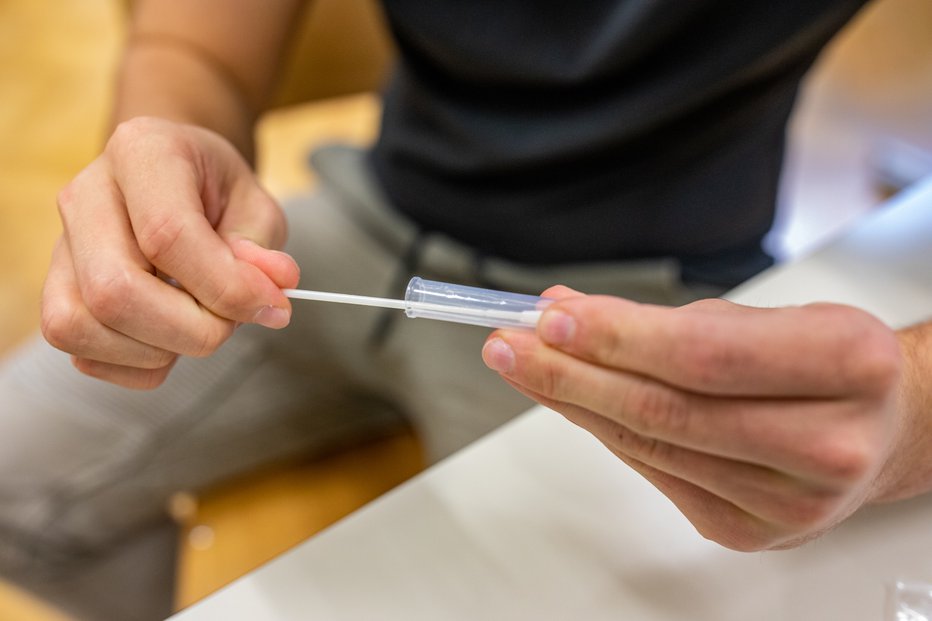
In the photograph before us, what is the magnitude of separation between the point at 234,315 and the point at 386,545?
0.16 meters

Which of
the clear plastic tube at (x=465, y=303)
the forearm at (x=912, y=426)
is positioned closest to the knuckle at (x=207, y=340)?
the clear plastic tube at (x=465, y=303)

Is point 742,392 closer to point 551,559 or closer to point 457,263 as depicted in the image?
point 551,559

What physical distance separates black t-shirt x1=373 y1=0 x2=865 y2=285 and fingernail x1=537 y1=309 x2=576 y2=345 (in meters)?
0.33

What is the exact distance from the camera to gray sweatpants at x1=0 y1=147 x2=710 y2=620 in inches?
26.0

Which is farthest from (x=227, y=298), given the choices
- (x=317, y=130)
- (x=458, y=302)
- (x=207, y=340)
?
(x=317, y=130)

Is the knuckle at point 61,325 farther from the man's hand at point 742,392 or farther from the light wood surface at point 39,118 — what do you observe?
the light wood surface at point 39,118

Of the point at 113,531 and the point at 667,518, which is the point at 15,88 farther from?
the point at 667,518

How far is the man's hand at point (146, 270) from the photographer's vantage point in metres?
0.40

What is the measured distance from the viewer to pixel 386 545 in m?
0.40

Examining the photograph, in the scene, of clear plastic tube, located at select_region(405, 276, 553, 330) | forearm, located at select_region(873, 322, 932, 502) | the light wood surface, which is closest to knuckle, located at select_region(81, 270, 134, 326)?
clear plastic tube, located at select_region(405, 276, 553, 330)

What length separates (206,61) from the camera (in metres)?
0.64

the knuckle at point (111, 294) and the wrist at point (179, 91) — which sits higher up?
the wrist at point (179, 91)

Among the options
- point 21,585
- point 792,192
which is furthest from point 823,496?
point 792,192

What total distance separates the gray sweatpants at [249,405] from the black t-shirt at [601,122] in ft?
0.12
